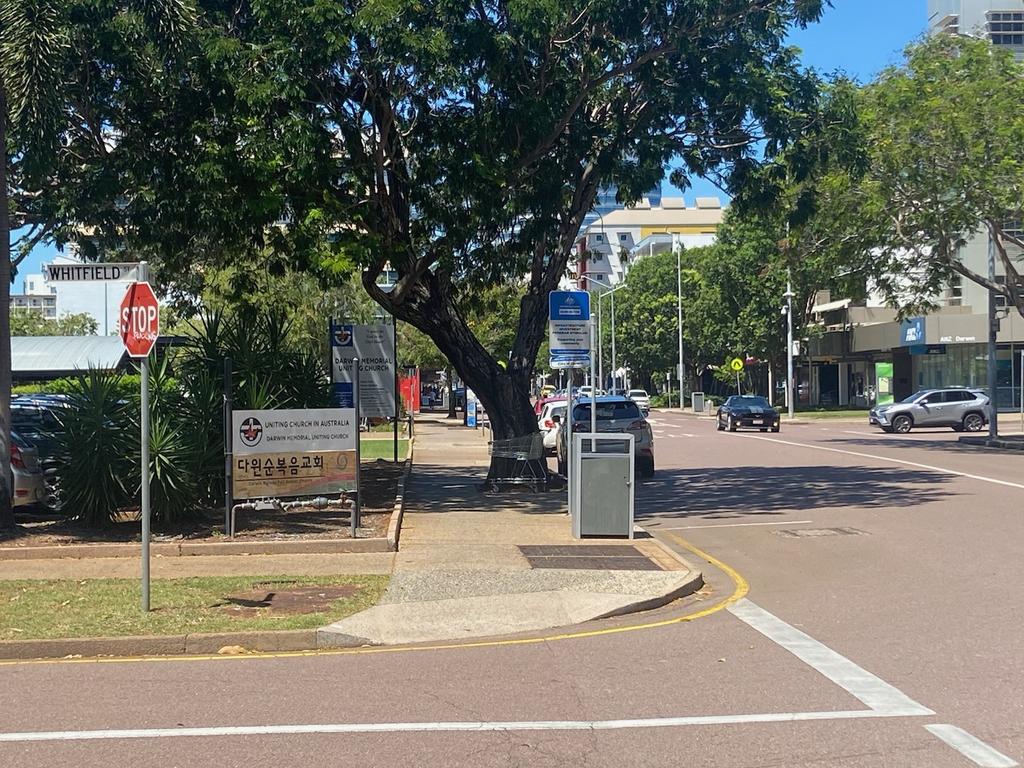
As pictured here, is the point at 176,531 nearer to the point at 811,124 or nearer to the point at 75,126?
the point at 75,126

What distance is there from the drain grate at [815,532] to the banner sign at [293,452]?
5.92m

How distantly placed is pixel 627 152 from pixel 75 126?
8.99 metres

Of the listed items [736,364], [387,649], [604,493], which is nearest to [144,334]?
[387,649]

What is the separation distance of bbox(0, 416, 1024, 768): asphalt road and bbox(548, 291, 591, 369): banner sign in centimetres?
504

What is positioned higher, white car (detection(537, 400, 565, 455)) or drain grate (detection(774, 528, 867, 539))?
white car (detection(537, 400, 565, 455))

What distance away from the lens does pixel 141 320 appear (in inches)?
364

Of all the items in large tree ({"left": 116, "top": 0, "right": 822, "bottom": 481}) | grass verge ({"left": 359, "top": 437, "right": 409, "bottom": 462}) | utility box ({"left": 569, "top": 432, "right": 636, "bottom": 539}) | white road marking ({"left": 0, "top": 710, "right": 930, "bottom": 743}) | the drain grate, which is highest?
large tree ({"left": 116, "top": 0, "right": 822, "bottom": 481})

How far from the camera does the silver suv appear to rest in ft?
140

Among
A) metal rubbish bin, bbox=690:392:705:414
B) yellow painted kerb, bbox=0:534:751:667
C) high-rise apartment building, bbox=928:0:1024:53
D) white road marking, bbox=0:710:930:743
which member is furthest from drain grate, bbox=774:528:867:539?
metal rubbish bin, bbox=690:392:705:414

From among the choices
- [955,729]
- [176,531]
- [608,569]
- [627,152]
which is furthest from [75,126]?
[955,729]

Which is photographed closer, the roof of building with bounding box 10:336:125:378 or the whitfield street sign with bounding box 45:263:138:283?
the whitfield street sign with bounding box 45:263:138:283

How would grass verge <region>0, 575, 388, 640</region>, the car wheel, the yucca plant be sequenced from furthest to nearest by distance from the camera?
the car wheel
the yucca plant
grass verge <region>0, 575, 388, 640</region>

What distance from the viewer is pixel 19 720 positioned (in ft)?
21.2

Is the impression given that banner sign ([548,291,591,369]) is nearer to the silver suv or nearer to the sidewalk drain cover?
the sidewalk drain cover
